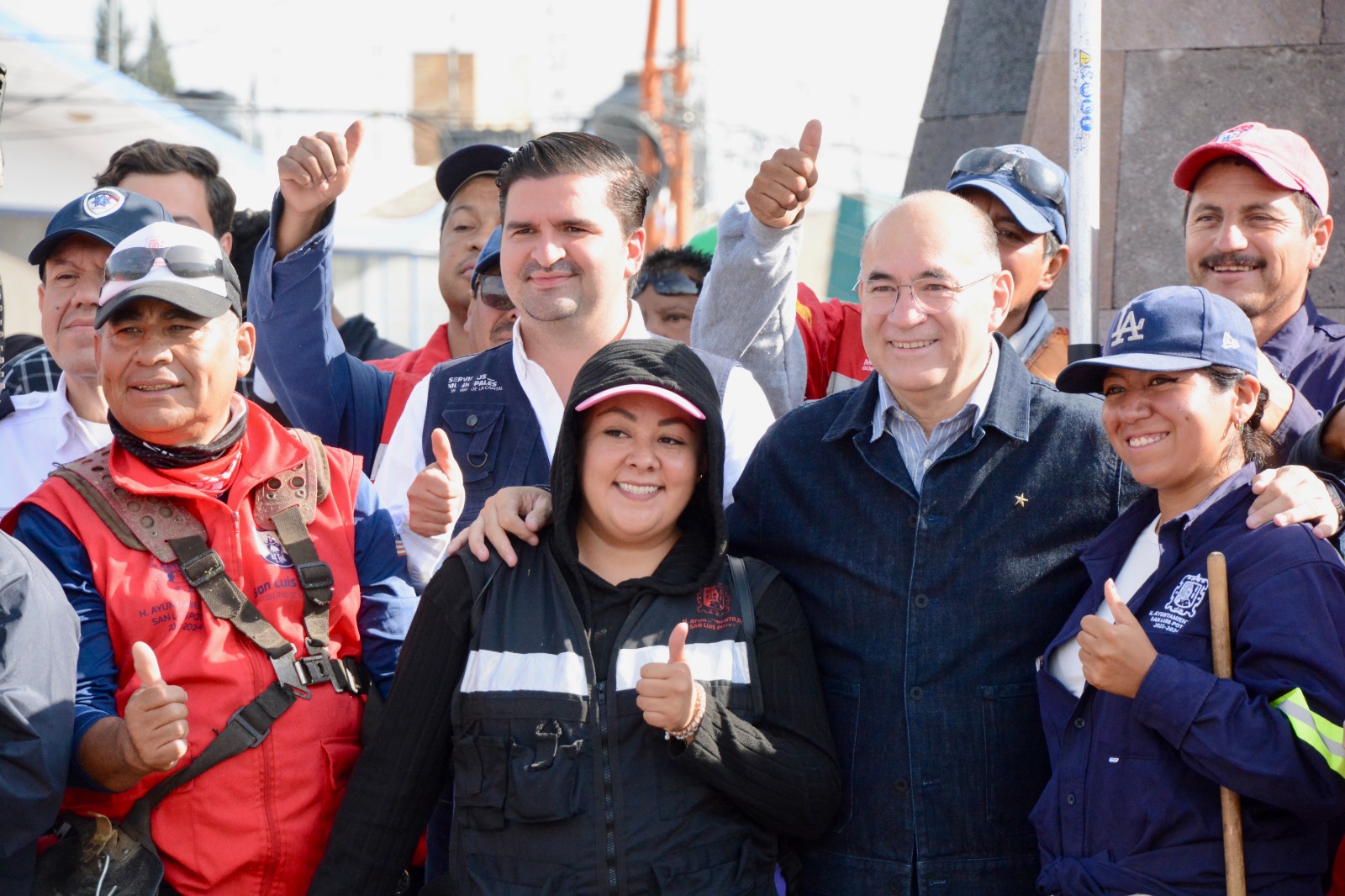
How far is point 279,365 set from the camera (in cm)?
425

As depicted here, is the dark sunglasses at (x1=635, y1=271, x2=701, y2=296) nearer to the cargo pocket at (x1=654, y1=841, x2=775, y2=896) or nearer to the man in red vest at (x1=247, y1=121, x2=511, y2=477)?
the man in red vest at (x1=247, y1=121, x2=511, y2=477)

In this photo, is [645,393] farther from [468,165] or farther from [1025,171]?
[468,165]

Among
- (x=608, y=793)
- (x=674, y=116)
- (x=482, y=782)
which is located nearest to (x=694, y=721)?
(x=608, y=793)

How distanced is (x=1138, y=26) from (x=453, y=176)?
2.93 metres

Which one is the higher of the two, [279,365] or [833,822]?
[279,365]

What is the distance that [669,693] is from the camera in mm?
2797

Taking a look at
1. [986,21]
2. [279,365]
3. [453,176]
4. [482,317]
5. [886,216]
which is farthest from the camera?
[986,21]

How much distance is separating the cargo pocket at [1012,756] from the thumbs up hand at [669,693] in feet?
2.49

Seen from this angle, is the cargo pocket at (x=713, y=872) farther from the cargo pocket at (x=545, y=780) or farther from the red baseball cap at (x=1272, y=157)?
the red baseball cap at (x=1272, y=157)

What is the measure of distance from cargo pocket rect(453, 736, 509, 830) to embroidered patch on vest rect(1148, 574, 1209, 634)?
1.44 meters

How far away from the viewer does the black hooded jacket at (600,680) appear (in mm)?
2934

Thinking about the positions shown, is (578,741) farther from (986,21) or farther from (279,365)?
(986,21)

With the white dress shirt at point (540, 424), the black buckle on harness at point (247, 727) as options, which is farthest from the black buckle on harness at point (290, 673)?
the white dress shirt at point (540, 424)

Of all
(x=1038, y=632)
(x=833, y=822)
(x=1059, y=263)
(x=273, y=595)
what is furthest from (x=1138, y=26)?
(x=273, y=595)
